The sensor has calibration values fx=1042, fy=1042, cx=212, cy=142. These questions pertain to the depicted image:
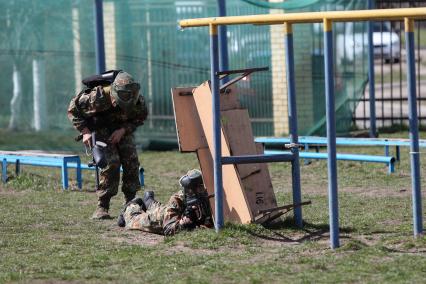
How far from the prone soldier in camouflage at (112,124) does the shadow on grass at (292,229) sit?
1.73 meters

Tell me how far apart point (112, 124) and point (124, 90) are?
52 centimetres

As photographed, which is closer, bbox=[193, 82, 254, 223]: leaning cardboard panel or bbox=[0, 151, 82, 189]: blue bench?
bbox=[193, 82, 254, 223]: leaning cardboard panel

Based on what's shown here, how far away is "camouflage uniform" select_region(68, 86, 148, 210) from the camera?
30.3 ft

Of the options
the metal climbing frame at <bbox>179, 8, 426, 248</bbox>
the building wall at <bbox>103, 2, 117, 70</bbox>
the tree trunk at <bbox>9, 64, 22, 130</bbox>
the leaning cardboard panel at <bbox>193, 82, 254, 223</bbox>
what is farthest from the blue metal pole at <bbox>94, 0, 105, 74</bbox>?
the metal climbing frame at <bbox>179, 8, 426, 248</bbox>

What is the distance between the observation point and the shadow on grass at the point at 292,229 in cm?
790

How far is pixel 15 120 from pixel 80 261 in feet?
28.6

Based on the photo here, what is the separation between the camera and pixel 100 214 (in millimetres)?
9406

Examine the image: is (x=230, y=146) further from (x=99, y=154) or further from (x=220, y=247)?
(x=99, y=154)

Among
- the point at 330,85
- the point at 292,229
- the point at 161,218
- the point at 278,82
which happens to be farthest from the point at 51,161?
the point at 330,85

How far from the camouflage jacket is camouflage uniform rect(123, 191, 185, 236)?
1.06 meters

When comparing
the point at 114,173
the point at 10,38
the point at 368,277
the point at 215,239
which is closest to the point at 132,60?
the point at 10,38

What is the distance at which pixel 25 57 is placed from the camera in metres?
15.5

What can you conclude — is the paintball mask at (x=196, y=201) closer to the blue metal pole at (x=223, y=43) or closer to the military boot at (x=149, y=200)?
the military boot at (x=149, y=200)

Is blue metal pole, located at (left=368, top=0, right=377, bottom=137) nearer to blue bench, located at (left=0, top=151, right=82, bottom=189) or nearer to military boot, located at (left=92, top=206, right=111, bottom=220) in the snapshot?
blue bench, located at (left=0, top=151, right=82, bottom=189)
